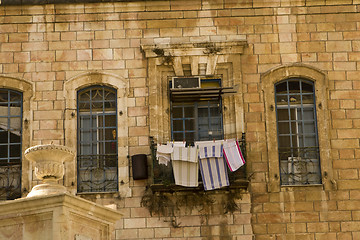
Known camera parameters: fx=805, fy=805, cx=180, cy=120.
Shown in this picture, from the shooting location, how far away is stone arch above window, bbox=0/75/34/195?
17.8m

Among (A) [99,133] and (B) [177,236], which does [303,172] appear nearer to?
(B) [177,236]

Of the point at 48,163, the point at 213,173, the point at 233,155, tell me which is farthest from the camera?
the point at 233,155

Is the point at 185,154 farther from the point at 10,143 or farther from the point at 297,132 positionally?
the point at 10,143

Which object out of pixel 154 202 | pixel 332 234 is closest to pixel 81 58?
pixel 154 202

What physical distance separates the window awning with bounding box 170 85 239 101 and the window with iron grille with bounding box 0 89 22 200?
11.8 ft

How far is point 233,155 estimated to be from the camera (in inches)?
693

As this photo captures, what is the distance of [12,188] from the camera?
58.6 ft

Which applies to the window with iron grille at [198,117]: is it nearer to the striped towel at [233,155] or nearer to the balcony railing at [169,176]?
the striped towel at [233,155]

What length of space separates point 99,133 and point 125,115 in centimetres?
74

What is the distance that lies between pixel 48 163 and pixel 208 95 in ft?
21.1

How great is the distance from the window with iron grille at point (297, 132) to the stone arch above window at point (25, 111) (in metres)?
5.62

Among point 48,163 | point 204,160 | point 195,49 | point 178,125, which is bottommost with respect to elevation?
point 48,163

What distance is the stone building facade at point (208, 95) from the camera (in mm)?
17469

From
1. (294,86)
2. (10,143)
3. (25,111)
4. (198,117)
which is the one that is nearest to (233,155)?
(198,117)
